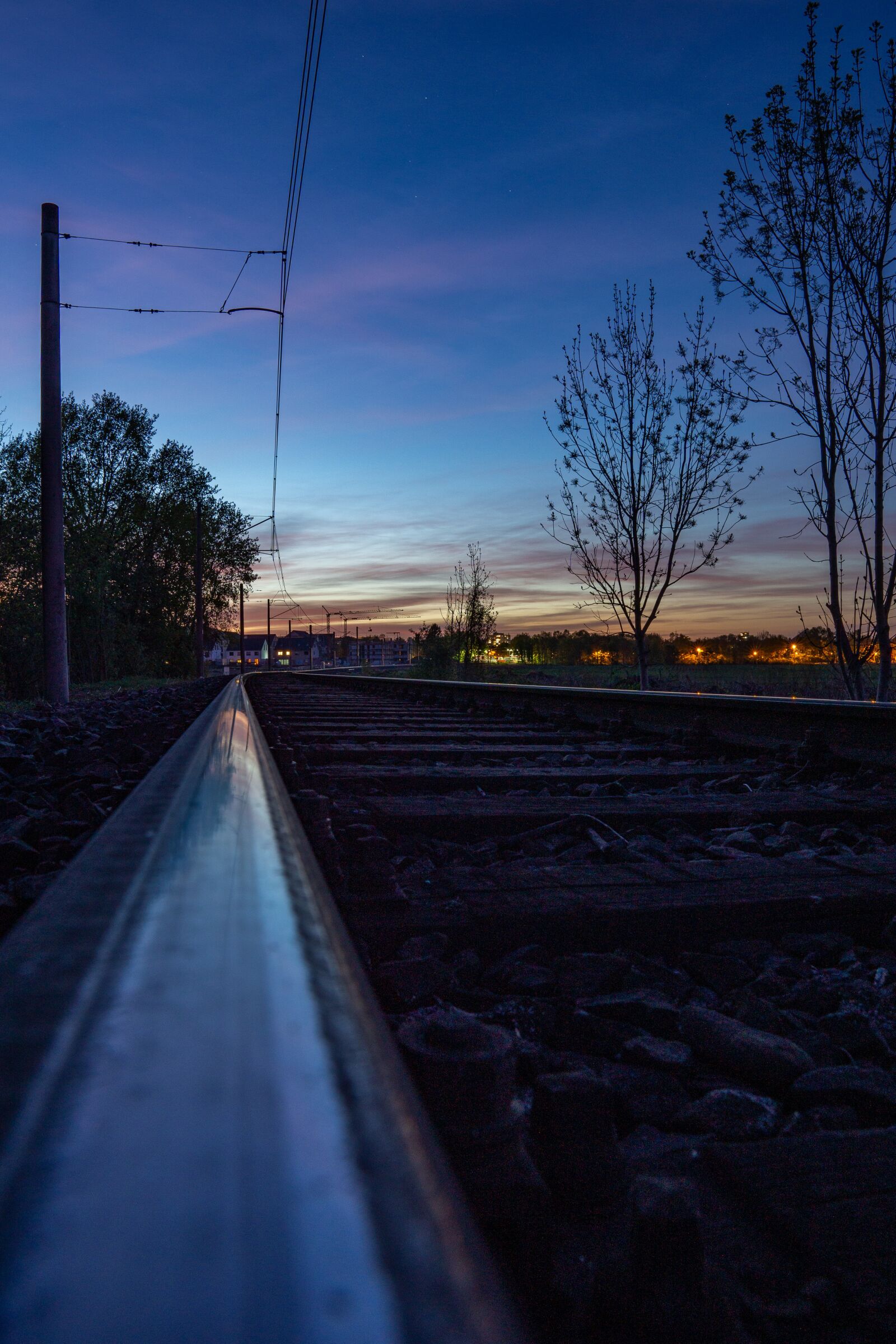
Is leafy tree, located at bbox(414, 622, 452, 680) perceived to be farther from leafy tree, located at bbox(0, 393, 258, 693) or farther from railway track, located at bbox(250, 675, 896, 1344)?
railway track, located at bbox(250, 675, 896, 1344)

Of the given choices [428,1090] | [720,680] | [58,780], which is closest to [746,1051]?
[428,1090]

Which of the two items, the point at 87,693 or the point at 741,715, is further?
the point at 87,693

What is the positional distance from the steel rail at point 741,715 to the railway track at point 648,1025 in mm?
609

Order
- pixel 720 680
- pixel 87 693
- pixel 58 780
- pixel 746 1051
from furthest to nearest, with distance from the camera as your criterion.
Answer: pixel 720 680 → pixel 87 693 → pixel 58 780 → pixel 746 1051

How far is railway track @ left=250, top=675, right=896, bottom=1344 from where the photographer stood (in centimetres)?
65

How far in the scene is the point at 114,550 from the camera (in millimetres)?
31953

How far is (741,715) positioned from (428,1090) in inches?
169

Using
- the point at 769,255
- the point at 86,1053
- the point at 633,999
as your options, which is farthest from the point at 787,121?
the point at 86,1053

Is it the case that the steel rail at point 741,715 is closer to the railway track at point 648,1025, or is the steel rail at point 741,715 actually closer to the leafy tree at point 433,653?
the railway track at point 648,1025

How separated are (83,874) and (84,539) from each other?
1218 inches

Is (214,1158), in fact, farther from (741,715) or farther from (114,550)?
(114,550)

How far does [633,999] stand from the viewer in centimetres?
122

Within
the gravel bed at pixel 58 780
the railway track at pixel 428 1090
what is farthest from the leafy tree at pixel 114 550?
the railway track at pixel 428 1090

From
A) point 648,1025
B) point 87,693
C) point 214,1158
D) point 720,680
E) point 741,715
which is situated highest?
point 214,1158
